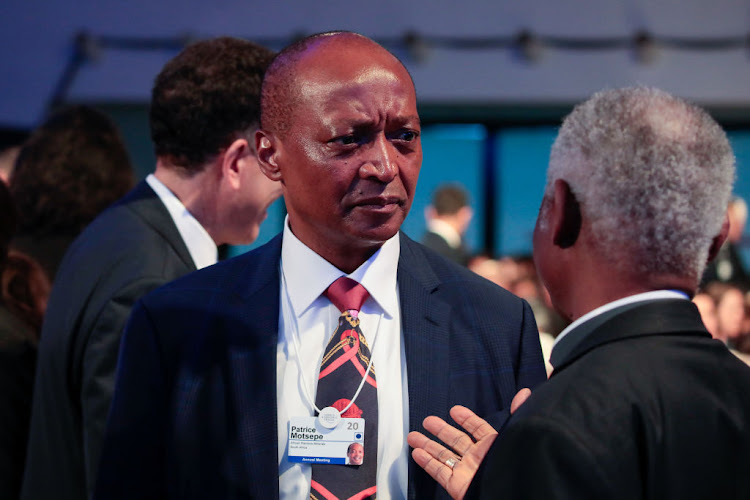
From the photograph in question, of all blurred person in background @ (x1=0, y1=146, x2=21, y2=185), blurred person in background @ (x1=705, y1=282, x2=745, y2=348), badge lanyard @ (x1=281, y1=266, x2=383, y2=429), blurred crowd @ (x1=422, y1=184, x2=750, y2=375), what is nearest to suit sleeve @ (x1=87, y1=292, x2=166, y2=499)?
badge lanyard @ (x1=281, y1=266, x2=383, y2=429)

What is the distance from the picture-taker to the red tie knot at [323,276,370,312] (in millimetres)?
1452

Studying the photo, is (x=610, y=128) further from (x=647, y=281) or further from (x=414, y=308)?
(x=414, y=308)

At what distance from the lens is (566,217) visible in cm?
121

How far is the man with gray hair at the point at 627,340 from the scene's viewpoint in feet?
3.41

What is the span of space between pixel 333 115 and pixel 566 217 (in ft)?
1.43

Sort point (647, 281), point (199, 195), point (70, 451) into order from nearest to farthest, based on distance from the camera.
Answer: point (647, 281), point (70, 451), point (199, 195)

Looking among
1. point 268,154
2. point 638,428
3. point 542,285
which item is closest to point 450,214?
point 542,285

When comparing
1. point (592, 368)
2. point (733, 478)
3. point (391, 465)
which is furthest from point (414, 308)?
point (733, 478)

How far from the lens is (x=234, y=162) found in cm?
191

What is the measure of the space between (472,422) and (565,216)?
0.35 m

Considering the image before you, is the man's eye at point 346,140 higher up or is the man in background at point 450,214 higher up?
the man's eye at point 346,140

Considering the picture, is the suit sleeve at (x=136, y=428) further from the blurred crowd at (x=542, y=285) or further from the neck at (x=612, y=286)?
the blurred crowd at (x=542, y=285)

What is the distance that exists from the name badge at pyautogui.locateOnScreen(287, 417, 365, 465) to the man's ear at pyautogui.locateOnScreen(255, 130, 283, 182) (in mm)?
456

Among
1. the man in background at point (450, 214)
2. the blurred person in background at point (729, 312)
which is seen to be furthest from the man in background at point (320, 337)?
the man in background at point (450, 214)
